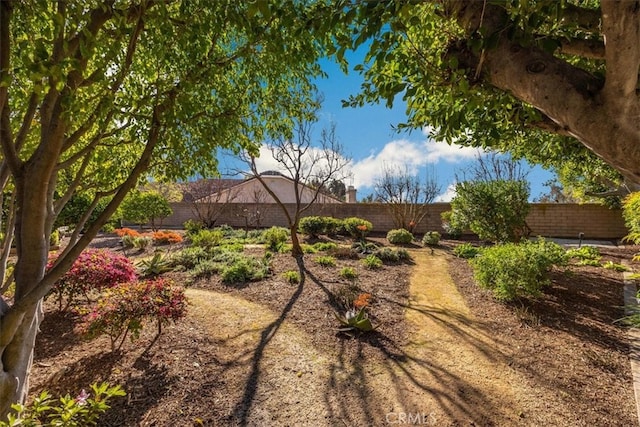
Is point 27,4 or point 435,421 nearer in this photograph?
point 27,4

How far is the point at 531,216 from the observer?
1403 centimetres

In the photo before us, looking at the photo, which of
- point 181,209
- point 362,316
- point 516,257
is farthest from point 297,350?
point 181,209

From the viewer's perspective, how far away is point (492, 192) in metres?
8.08

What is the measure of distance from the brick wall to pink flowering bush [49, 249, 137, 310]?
10759 mm

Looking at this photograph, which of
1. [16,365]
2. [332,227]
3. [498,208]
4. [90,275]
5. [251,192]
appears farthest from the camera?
[251,192]

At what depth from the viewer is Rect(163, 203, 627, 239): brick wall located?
13.4 metres

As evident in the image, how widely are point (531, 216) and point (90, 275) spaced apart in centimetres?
1702

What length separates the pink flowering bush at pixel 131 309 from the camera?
10.6 feet

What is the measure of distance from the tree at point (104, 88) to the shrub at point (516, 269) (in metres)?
4.32

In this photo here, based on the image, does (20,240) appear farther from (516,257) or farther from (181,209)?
(181,209)

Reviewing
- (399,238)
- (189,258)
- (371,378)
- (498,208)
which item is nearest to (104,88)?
(371,378)

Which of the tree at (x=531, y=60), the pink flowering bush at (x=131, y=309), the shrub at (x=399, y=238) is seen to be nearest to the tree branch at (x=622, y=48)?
the tree at (x=531, y=60)

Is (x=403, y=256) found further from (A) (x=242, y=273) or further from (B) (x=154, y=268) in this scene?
(B) (x=154, y=268)

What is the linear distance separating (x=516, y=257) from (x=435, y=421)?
336 centimetres
